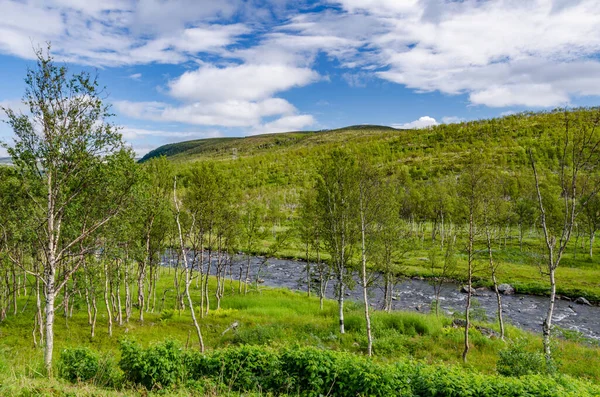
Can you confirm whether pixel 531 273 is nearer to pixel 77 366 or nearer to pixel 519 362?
pixel 519 362

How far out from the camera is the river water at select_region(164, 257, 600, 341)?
38.1 metres

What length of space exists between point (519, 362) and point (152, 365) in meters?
18.0

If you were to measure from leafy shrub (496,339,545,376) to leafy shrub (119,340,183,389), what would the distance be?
16.7 m

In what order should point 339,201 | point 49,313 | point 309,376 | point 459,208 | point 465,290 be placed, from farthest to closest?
point 465,290 < point 339,201 < point 459,208 < point 49,313 < point 309,376

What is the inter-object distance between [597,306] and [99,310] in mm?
60680

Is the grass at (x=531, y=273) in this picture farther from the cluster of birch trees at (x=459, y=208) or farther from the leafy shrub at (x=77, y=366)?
the leafy shrub at (x=77, y=366)

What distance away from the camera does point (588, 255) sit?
222 ft

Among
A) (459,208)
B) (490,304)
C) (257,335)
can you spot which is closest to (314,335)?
(257,335)

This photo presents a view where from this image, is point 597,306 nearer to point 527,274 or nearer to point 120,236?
point 527,274

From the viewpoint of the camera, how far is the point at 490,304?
148 feet

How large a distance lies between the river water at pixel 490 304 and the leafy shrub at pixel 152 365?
110 ft

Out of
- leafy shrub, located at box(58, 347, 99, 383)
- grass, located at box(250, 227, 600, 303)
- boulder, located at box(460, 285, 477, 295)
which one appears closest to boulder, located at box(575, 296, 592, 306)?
grass, located at box(250, 227, 600, 303)

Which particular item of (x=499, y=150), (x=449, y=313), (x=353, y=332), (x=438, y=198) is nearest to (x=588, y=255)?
(x=438, y=198)

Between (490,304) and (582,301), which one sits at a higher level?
(582,301)
